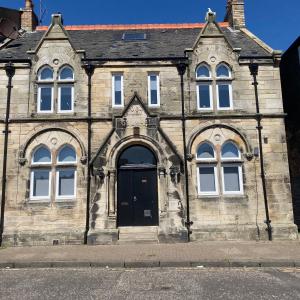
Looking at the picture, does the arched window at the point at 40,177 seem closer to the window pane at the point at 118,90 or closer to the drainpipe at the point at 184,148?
the window pane at the point at 118,90

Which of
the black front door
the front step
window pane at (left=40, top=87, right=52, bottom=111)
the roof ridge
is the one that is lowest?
the front step

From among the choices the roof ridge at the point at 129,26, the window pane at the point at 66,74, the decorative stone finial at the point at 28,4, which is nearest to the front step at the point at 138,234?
the window pane at the point at 66,74

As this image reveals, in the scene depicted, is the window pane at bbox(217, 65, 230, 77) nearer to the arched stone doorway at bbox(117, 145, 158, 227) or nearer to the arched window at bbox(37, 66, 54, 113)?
the arched stone doorway at bbox(117, 145, 158, 227)

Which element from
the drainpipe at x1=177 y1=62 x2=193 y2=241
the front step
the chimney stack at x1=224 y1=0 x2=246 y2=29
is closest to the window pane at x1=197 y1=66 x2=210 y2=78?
the drainpipe at x1=177 y1=62 x2=193 y2=241

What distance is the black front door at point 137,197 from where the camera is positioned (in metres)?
14.4

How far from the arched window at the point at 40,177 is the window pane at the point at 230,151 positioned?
7655 millimetres

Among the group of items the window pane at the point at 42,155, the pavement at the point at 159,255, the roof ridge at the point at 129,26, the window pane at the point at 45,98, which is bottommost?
the pavement at the point at 159,255

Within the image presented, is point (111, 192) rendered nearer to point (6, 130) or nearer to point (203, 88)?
point (6, 130)

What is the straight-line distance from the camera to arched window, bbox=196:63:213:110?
50.2ft

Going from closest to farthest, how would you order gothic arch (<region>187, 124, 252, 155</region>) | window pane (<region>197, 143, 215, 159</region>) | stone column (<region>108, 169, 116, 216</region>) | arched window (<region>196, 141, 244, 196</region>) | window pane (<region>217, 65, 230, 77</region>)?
stone column (<region>108, 169, 116, 216</region>) → arched window (<region>196, 141, 244, 196</region>) → gothic arch (<region>187, 124, 252, 155</region>) → window pane (<region>197, 143, 215, 159</region>) → window pane (<region>217, 65, 230, 77</region>)

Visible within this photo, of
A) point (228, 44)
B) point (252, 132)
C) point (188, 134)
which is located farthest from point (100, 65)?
point (252, 132)

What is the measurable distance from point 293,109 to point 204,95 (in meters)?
5.75

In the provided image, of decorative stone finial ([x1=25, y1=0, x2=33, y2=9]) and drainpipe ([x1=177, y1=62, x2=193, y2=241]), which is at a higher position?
decorative stone finial ([x1=25, y1=0, x2=33, y2=9])

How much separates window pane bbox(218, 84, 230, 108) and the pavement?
6079 millimetres
